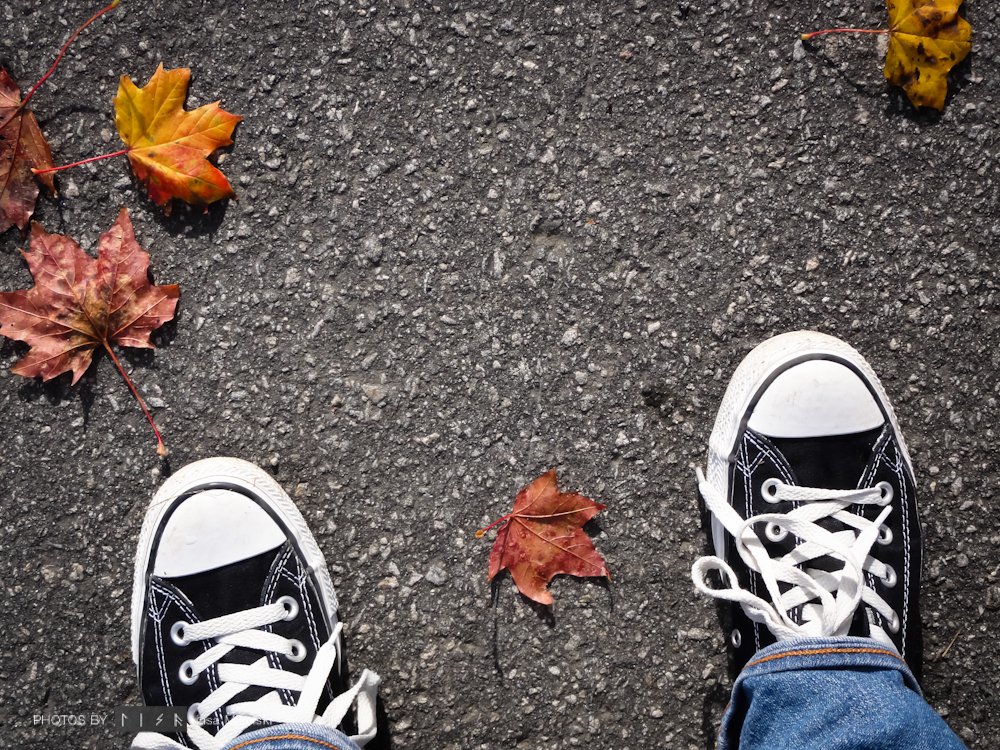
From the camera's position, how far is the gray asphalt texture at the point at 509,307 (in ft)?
5.91

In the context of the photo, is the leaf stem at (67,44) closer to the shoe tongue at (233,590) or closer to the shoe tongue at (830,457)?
the shoe tongue at (233,590)

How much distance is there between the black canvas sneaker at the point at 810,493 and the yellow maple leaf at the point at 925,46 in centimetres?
70

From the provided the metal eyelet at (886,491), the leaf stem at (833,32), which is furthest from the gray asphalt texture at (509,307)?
the metal eyelet at (886,491)

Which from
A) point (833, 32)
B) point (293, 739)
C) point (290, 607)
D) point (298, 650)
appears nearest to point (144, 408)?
point (290, 607)

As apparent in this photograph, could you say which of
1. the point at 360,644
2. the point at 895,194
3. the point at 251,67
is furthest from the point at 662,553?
the point at 251,67

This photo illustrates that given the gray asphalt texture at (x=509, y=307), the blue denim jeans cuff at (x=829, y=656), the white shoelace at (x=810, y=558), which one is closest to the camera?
the blue denim jeans cuff at (x=829, y=656)

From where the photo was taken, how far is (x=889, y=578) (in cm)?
178

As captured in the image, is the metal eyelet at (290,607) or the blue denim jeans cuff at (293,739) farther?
the metal eyelet at (290,607)

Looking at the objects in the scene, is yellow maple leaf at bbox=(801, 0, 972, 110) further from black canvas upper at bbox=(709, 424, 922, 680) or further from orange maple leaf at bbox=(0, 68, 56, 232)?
orange maple leaf at bbox=(0, 68, 56, 232)

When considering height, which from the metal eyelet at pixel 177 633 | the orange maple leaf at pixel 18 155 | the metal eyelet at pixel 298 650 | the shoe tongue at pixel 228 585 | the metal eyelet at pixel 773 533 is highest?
the orange maple leaf at pixel 18 155

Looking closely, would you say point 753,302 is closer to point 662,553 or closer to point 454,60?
point 662,553

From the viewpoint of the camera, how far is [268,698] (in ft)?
5.87

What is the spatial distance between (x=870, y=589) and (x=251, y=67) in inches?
83.2

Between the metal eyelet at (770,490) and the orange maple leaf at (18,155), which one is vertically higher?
the orange maple leaf at (18,155)
